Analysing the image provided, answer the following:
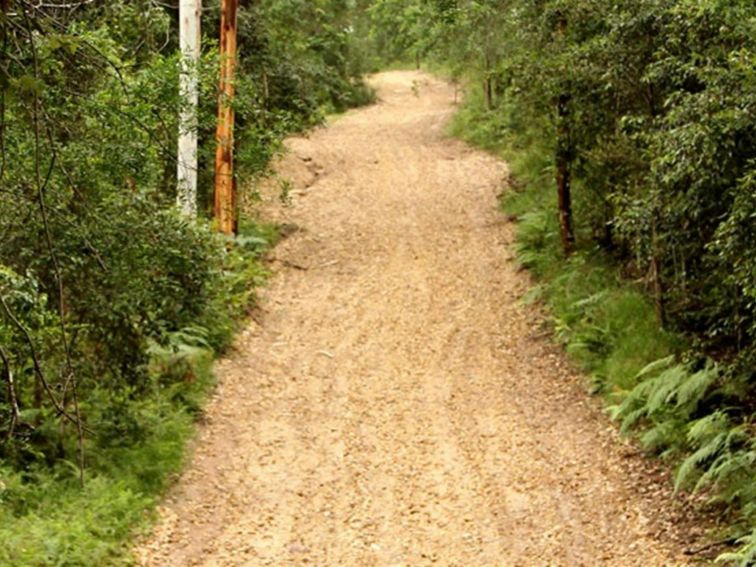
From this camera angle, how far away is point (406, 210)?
2119 centimetres

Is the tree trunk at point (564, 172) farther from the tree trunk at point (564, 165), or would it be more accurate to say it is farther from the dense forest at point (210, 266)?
the dense forest at point (210, 266)

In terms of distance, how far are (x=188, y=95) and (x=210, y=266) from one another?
1844mm

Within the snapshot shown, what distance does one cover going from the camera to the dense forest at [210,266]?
24.0 feet

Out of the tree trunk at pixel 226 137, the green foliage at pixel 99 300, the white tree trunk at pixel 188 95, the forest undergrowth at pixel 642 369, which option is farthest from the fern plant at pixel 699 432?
the tree trunk at pixel 226 137

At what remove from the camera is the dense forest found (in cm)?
733

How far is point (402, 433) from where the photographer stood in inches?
416

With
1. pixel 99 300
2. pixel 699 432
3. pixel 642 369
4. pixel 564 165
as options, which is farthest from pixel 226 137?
pixel 699 432

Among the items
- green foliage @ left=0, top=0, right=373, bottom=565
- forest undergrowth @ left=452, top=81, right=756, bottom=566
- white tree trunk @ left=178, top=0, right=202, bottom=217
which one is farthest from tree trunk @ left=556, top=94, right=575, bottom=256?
white tree trunk @ left=178, top=0, right=202, bottom=217

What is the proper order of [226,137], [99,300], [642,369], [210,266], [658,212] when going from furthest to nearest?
[226,137] → [642,369] → [658,212] → [210,266] → [99,300]

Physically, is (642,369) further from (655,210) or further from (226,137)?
(226,137)

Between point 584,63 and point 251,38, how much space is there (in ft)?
22.6

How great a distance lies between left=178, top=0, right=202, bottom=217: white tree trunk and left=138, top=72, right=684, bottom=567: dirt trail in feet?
8.03

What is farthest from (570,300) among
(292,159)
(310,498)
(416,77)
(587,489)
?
(416,77)

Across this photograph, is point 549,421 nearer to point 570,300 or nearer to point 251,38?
point 570,300
